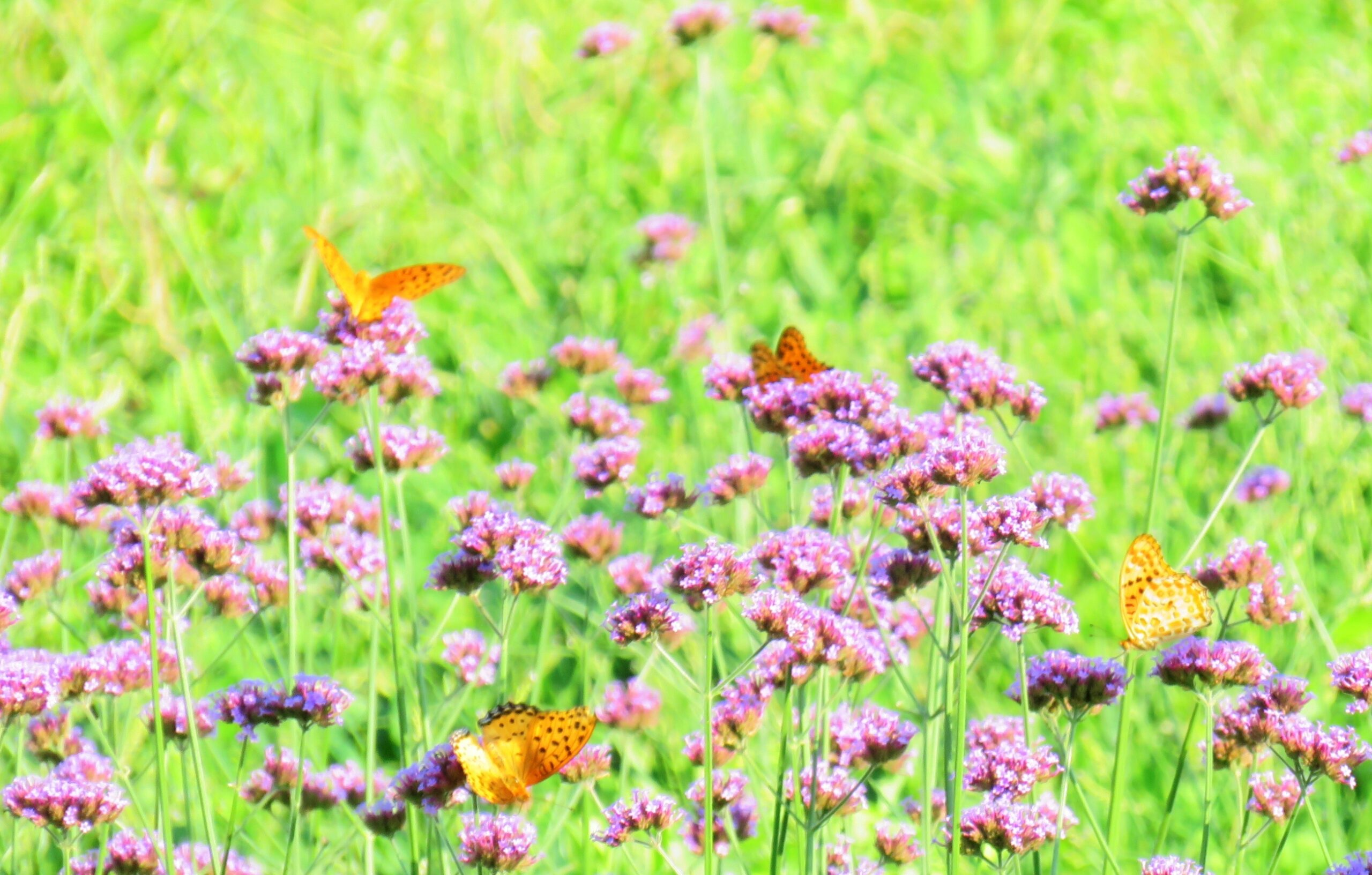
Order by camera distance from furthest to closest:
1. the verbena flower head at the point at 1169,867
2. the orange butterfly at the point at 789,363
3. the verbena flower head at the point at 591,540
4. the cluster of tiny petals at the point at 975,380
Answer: the verbena flower head at the point at 591,540 → the orange butterfly at the point at 789,363 → the cluster of tiny petals at the point at 975,380 → the verbena flower head at the point at 1169,867

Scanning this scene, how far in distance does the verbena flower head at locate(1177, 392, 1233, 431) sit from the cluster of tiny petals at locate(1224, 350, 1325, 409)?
97 cm

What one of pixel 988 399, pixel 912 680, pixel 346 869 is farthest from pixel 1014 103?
pixel 346 869

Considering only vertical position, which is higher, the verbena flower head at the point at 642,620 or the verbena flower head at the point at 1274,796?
the verbena flower head at the point at 642,620

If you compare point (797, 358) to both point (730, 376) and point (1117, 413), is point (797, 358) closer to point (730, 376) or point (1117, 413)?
point (730, 376)

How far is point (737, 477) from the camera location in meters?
2.52

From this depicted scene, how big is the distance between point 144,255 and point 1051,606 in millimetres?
4362

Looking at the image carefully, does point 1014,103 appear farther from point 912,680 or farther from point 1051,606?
point 1051,606

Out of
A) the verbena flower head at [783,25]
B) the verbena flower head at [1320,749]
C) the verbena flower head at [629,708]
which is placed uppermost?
the verbena flower head at [783,25]

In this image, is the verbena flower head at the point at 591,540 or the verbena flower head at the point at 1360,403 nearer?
the verbena flower head at the point at 591,540

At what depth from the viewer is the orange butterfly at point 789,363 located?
100 inches

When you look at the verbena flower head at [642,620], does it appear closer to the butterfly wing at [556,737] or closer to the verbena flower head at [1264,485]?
the butterfly wing at [556,737]

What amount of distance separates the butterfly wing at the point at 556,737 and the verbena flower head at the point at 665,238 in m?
2.71

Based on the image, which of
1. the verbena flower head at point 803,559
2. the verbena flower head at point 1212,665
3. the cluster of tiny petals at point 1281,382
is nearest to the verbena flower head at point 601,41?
the cluster of tiny petals at point 1281,382

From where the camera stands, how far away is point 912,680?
11.6ft
